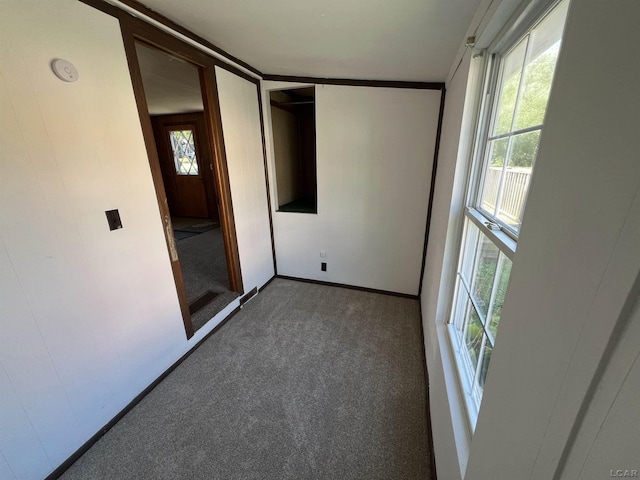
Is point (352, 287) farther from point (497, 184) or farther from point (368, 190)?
point (497, 184)

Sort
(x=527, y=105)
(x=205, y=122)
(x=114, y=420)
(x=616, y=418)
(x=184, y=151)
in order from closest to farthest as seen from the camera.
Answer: (x=616, y=418) < (x=527, y=105) < (x=114, y=420) < (x=205, y=122) < (x=184, y=151)

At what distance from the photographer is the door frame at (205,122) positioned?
1389mm

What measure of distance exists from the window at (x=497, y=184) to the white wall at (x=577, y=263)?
0.99 feet

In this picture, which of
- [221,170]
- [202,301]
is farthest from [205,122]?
[202,301]

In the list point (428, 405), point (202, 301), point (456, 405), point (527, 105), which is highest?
point (527, 105)

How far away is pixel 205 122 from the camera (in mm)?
1967

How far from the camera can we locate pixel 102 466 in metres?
1.26

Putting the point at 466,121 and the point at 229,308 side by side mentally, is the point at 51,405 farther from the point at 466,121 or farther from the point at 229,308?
the point at 466,121

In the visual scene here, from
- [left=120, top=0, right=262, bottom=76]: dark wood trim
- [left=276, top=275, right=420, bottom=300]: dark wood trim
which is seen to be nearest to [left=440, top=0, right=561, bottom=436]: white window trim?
[left=276, top=275, right=420, bottom=300]: dark wood trim

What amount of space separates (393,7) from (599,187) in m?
1.41

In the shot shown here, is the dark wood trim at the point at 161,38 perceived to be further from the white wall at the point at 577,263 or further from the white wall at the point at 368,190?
the white wall at the point at 577,263

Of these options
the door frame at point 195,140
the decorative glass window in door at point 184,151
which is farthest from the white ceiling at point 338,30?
the decorative glass window in door at point 184,151

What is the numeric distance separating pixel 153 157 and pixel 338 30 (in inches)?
53.5

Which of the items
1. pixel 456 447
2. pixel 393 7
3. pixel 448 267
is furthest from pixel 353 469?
pixel 393 7
